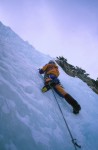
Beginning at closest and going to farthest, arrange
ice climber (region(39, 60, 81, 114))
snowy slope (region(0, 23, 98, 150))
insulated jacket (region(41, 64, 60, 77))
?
snowy slope (region(0, 23, 98, 150)) < ice climber (region(39, 60, 81, 114)) < insulated jacket (region(41, 64, 60, 77))

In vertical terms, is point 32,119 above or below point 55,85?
below

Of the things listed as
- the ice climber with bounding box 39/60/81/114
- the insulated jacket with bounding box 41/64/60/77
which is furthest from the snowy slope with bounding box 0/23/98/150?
the insulated jacket with bounding box 41/64/60/77

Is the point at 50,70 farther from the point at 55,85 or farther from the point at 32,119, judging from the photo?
the point at 32,119

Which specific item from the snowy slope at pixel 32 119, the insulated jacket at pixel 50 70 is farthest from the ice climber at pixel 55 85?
the snowy slope at pixel 32 119

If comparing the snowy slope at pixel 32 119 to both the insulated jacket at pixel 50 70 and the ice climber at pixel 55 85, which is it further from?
the insulated jacket at pixel 50 70

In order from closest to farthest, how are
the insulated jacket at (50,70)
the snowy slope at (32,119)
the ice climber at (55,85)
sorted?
the snowy slope at (32,119), the ice climber at (55,85), the insulated jacket at (50,70)

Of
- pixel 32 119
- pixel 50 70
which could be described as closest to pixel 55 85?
pixel 50 70

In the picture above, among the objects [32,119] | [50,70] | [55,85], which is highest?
→ [50,70]

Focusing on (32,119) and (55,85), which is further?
(55,85)

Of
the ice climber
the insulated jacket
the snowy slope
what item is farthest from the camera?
the insulated jacket

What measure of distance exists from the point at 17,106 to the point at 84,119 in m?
2.73

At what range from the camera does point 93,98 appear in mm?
8227

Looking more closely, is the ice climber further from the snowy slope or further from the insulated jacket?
the snowy slope

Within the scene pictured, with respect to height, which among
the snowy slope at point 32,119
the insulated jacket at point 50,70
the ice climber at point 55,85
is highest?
the insulated jacket at point 50,70
